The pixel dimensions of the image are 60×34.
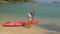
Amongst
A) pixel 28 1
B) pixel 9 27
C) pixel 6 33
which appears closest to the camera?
pixel 6 33

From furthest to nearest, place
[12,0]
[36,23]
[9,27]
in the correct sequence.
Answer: [12,0]
[36,23]
[9,27]

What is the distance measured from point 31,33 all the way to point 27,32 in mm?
422

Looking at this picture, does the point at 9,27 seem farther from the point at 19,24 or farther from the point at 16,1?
the point at 16,1

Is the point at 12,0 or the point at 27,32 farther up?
the point at 27,32

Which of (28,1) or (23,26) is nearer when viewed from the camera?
(23,26)

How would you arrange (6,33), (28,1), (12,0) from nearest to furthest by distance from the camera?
(6,33) < (12,0) < (28,1)

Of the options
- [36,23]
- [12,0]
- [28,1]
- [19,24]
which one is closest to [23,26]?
[19,24]

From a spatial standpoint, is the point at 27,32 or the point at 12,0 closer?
the point at 27,32

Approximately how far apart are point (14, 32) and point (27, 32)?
96cm

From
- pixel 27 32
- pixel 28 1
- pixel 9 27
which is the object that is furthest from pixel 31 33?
pixel 28 1

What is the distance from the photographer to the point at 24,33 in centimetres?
1648

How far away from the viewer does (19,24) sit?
20359 millimetres

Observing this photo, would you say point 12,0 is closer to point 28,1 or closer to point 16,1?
point 16,1

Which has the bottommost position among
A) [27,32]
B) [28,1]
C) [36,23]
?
[28,1]
